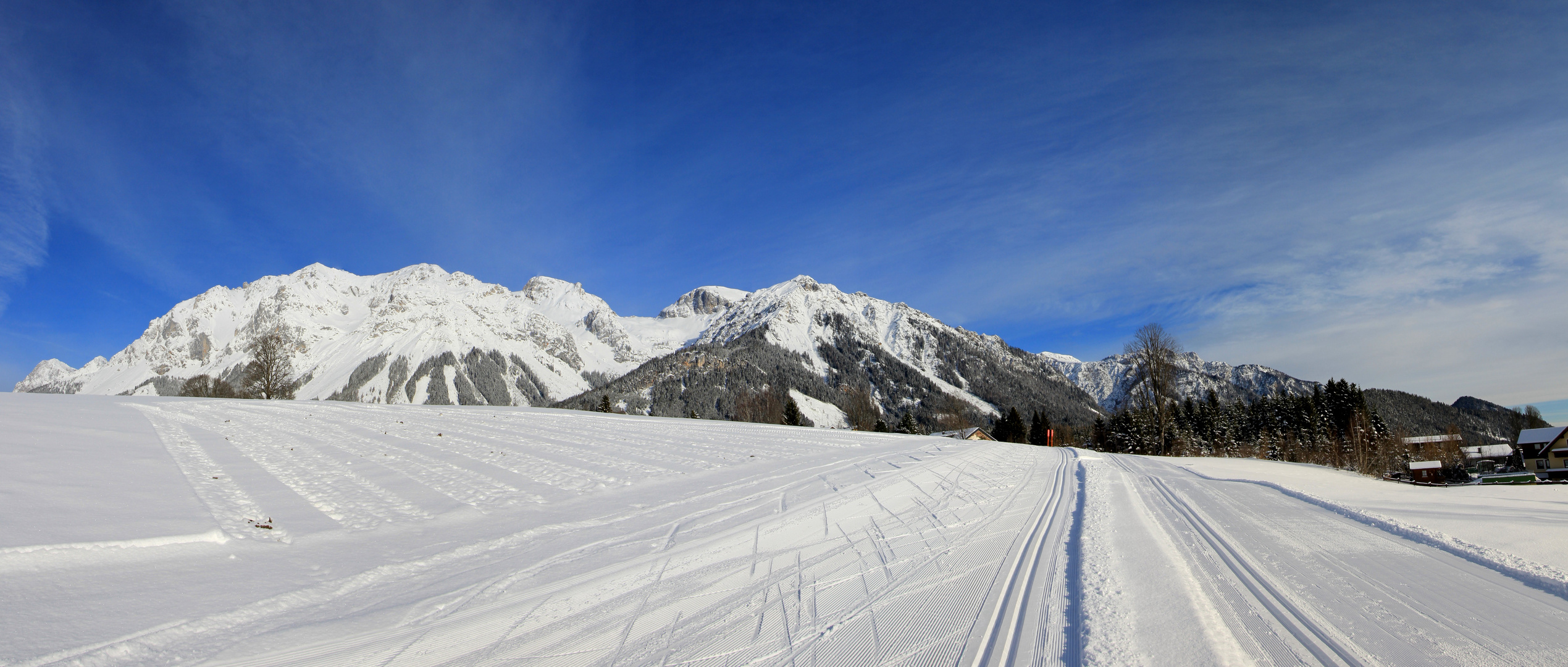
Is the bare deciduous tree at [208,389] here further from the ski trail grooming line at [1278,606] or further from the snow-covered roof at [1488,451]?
the snow-covered roof at [1488,451]

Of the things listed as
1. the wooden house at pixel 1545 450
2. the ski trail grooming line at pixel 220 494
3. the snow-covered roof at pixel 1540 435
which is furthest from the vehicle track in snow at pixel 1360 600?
the snow-covered roof at pixel 1540 435

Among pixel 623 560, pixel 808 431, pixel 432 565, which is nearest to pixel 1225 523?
pixel 623 560

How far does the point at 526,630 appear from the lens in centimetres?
389

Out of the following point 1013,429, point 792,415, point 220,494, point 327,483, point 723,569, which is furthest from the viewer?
point 1013,429

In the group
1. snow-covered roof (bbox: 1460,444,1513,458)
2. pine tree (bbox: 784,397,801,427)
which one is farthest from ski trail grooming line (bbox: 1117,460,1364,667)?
snow-covered roof (bbox: 1460,444,1513,458)

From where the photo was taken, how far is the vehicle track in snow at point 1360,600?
353cm

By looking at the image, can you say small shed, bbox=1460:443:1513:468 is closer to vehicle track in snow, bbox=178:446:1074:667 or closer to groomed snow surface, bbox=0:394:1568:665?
groomed snow surface, bbox=0:394:1568:665

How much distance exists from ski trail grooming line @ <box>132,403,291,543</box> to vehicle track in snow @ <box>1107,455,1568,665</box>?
27.4 feet

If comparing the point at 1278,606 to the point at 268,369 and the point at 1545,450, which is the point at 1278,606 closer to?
the point at 268,369

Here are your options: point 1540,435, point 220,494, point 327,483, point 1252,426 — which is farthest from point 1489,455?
point 220,494

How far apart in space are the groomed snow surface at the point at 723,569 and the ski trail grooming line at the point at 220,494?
7 centimetres

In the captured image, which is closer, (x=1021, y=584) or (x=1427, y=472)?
(x=1021, y=584)

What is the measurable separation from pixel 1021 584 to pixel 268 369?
55085mm

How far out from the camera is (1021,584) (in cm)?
487
